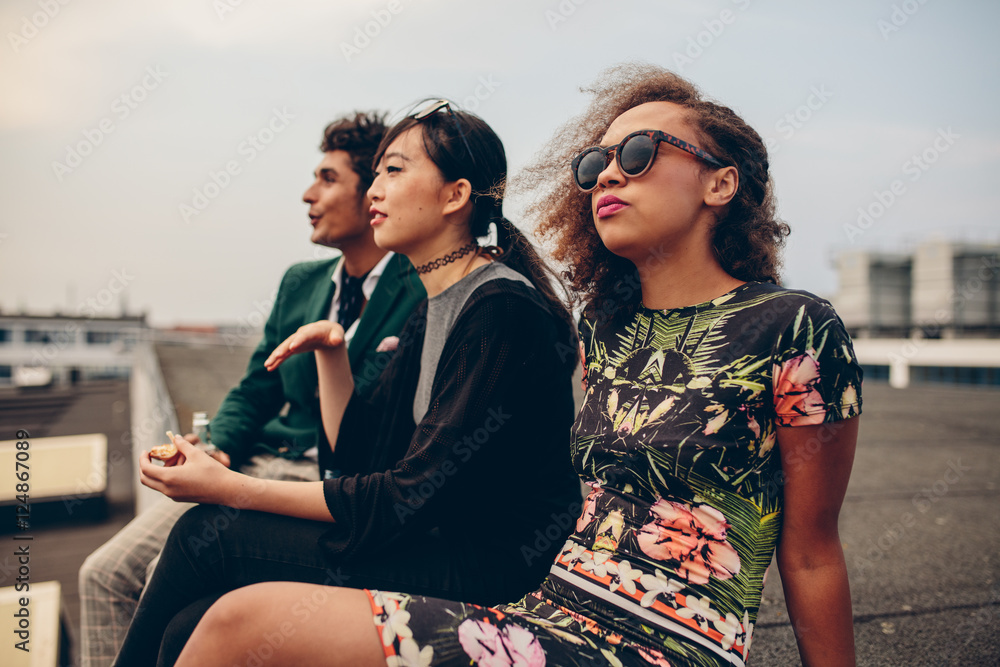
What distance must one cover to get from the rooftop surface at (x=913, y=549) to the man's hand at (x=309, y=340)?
171cm

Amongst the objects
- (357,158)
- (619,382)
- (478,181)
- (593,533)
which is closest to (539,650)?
(593,533)

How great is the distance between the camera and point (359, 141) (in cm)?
278

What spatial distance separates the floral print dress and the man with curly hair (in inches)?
41.0

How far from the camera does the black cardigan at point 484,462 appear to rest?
1448 mm

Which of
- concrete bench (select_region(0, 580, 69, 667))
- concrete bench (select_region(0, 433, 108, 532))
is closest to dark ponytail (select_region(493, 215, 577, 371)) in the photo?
concrete bench (select_region(0, 580, 69, 667))

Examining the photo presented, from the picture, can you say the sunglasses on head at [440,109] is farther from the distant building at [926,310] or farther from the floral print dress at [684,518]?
the distant building at [926,310]

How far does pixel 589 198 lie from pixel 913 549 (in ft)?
8.49

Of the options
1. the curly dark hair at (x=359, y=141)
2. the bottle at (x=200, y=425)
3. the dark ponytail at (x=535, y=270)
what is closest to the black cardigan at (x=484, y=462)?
the dark ponytail at (x=535, y=270)

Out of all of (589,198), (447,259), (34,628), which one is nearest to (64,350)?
(34,628)

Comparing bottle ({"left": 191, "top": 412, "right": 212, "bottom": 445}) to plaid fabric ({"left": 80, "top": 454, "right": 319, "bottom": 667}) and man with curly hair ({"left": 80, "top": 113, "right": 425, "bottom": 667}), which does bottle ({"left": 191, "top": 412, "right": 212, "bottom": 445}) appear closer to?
man with curly hair ({"left": 80, "top": 113, "right": 425, "bottom": 667})

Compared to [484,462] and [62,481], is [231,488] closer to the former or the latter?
[484,462]

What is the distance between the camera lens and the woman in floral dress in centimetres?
108

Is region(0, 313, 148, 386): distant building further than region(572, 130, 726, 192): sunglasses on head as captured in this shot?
Yes

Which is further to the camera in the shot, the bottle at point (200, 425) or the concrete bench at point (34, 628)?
the concrete bench at point (34, 628)
